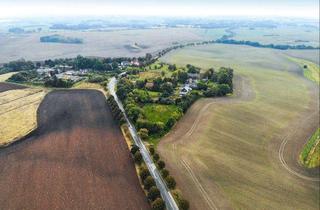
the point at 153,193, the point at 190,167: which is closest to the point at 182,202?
the point at 153,193

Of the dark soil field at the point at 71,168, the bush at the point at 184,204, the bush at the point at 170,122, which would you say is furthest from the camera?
the bush at the point at 170,122

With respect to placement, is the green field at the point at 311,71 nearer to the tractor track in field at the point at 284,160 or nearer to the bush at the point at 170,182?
the tractor track in field at the point at 284,160

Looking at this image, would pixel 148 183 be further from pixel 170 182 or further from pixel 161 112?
pixel 161 112

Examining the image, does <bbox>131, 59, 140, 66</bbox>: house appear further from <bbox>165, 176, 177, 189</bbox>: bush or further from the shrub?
<bbox>165, 176, 177, 189</bbox>: bush

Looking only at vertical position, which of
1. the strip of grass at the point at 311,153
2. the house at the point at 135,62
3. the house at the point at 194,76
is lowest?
the strip of grass at the point at 311,153

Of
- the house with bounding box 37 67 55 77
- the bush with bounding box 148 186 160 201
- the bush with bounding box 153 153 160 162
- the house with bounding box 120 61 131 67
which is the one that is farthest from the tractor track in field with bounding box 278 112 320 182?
the house with bounding box 37 67 55 77

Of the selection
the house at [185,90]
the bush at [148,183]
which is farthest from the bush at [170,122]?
the house at [185,90]
